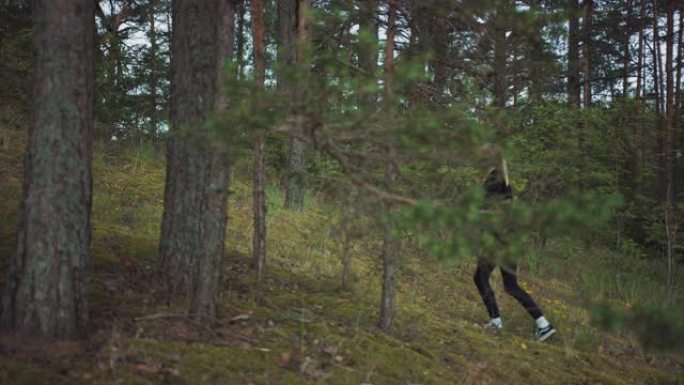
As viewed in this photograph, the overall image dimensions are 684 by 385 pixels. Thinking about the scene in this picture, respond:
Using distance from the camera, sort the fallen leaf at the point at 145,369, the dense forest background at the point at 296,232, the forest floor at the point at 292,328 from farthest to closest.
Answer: the forest floor at the point at 292,328, the fallen leaf at the point at 145,369, the dense forest background at the point at 296,232

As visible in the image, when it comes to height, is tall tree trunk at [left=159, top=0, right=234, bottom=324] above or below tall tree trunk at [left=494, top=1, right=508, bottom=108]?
below

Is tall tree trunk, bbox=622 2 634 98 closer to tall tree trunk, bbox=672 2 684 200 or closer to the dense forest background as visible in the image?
tall tree trunk, bbox=672 2 684 200

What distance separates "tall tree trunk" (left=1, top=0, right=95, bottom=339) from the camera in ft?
12.2

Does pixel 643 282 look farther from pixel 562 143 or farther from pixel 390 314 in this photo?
pixel 390 314

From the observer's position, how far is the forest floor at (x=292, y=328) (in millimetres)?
3803

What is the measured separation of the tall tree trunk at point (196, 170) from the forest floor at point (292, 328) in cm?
34

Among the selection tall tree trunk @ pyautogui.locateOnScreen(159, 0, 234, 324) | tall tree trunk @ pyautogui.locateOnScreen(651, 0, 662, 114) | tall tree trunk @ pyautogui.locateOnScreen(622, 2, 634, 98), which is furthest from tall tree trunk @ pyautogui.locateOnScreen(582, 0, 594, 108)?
tall tree trunk @ pyautogui.locateOnScreen(159, 0, 234, 324)

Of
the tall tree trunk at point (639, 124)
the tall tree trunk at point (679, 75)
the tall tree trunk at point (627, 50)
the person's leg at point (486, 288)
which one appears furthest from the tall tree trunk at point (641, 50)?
the person's leg at point (486, 288)

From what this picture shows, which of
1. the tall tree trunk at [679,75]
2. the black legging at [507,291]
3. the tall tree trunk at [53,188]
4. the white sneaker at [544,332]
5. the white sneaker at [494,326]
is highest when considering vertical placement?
the tall tree trunk at [679,75]

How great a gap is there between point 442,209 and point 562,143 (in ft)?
31.3

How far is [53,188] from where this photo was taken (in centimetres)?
372

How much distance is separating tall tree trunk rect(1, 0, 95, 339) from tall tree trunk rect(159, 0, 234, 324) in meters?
0.86

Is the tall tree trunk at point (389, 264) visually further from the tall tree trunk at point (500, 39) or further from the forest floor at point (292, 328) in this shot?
the tall tree trunk at point (500, 39)

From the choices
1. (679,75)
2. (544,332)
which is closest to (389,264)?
(544,332)
